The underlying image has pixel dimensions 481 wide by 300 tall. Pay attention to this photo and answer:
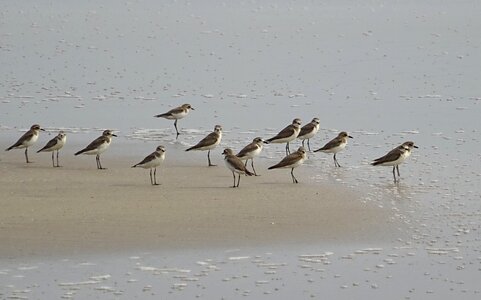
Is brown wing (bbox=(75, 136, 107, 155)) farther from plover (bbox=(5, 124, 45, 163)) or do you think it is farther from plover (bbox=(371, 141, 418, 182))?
plover (bbox=(371, 141, 418, 182))

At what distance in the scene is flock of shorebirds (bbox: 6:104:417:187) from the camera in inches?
566

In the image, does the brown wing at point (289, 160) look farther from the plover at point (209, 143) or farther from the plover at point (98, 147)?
the plover at point (98, 147)

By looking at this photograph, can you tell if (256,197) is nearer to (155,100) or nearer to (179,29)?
(155,100)

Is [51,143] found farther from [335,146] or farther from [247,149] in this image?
[335,146]

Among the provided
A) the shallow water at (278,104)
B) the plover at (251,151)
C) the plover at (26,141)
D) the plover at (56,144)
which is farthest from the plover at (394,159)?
the plover at (26,141)

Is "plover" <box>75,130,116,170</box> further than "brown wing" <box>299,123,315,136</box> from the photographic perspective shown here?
No

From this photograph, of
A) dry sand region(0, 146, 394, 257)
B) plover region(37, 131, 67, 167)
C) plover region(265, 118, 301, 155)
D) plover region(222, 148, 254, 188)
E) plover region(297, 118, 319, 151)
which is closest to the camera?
dry sand region(0, 146, 394, 257)

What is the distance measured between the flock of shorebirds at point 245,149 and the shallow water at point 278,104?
27cm

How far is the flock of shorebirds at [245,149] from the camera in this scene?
14.4 m

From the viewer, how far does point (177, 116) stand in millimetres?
17672

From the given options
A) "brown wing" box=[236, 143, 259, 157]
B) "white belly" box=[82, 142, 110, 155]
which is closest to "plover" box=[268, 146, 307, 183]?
"brown wing" box=[236, 143, 259, 157]

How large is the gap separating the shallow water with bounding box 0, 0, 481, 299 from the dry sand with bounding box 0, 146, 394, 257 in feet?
1.19

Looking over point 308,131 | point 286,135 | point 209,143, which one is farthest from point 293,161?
point 308,131

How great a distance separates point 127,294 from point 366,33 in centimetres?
1843
